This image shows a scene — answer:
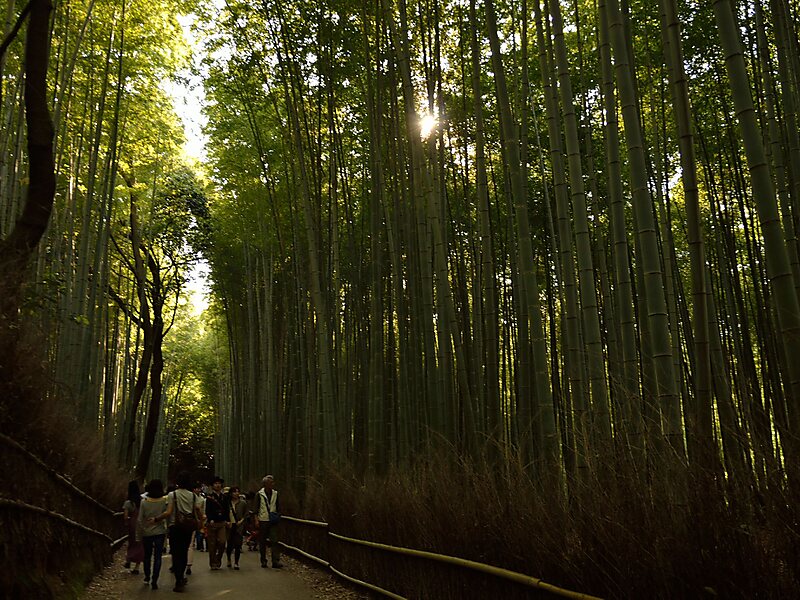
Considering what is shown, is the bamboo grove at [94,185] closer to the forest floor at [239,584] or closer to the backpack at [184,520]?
the backpack at [184,520]

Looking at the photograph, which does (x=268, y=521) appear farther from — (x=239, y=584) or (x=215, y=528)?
(x=239, y=584)

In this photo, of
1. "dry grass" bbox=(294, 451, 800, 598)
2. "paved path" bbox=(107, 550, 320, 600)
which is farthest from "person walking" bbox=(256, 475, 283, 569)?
"dry grass" bbox=(294, 451, 800, 598)

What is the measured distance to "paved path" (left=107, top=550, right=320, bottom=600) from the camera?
565 cm

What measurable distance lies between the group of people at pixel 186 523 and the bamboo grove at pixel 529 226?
1064mm

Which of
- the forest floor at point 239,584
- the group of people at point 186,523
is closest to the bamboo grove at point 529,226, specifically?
the group of people at point 186,523

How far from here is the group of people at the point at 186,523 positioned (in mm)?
6113

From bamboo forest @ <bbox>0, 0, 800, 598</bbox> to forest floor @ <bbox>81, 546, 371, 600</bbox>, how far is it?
0.58m

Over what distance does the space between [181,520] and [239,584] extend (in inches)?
31.7

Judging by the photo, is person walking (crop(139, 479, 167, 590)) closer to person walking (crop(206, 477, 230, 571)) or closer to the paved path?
the paved path

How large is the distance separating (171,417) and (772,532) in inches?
1179

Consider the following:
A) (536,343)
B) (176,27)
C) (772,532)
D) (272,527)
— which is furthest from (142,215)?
(772,532)

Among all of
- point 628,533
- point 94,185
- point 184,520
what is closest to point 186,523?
point 184,520

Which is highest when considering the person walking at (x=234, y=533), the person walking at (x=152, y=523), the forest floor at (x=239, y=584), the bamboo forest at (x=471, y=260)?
the bamboo forest at (x=471, y=260)

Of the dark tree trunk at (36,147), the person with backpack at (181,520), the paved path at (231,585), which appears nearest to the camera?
the dark tree trunk at (36,147)
